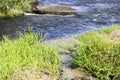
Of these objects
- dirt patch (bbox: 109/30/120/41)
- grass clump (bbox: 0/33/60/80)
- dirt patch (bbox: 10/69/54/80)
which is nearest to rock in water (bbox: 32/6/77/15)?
dirt patch (bbox: 109/30/120/41)

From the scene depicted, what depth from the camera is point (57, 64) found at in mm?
8688

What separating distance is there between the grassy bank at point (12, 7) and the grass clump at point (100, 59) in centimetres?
1387

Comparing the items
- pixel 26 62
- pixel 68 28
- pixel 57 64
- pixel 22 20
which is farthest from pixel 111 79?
pixel 22 20

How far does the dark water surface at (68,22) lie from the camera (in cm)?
1948

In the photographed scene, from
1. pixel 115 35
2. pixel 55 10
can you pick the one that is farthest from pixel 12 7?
pixel 115 35

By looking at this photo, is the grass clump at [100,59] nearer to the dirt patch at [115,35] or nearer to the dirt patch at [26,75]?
the dirt patch at [115,35]

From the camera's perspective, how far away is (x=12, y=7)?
22.7 m

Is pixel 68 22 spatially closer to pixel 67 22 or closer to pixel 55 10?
pixel 67 22

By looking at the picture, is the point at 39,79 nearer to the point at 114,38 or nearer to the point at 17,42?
the point at 17,42

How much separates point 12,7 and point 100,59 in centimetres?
1525

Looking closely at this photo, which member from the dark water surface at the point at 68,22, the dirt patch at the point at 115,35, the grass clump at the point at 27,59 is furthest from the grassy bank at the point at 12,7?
the dirt patch at the point at 115,35

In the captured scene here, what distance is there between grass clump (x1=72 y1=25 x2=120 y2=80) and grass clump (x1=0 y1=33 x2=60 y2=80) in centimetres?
70

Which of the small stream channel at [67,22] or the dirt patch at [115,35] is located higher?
the dirt patch at [115,35]

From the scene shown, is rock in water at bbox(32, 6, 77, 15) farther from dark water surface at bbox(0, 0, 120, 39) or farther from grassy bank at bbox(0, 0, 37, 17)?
grassy bank at bbox(0, 0, 37, 17)
